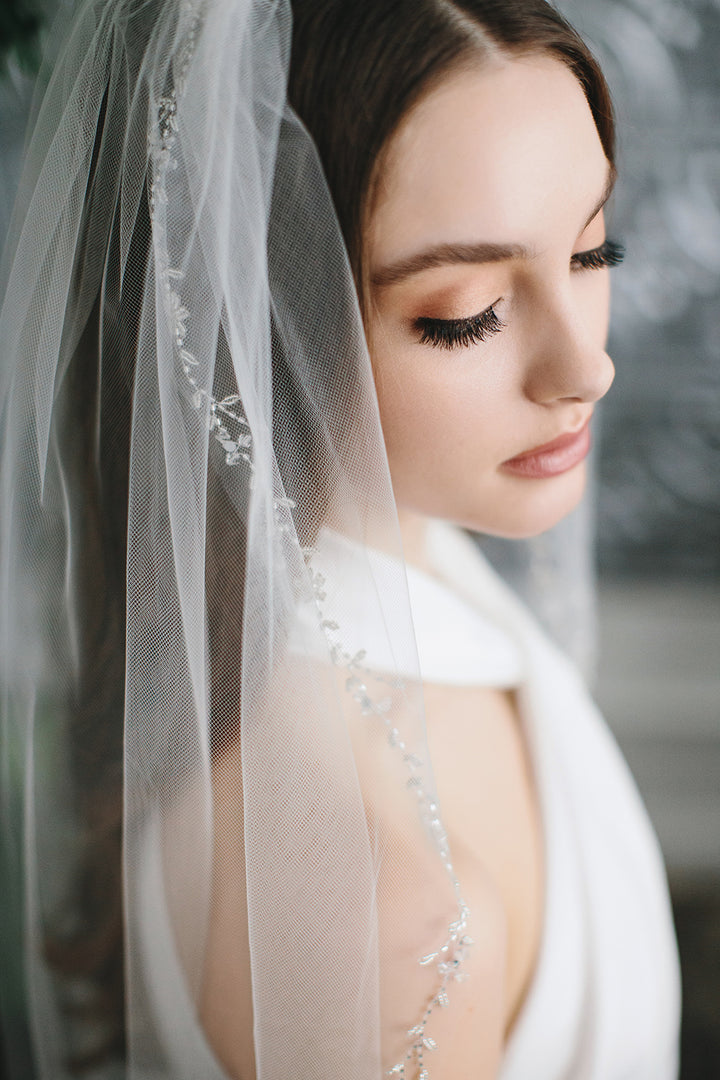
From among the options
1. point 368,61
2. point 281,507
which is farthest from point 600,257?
point 281,507

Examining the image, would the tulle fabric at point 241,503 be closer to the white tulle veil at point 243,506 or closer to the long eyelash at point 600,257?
the white tulle veil at point 243,506

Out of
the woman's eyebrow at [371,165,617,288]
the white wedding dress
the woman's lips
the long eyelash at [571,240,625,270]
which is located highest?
the long eyelash at [571,240,625,270]

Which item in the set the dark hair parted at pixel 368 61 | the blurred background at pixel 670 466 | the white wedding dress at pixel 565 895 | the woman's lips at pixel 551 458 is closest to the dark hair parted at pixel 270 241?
the dark hair parted at pixel 368 61

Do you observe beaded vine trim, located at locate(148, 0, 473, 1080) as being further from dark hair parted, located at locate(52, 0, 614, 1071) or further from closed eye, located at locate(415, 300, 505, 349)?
closed eye, located at locate(415, 300, 505, 349)

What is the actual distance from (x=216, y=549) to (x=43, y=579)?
0.75 feet

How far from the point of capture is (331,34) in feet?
2.00

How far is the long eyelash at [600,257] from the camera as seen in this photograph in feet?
2.32

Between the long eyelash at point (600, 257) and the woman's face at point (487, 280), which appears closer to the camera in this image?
the woman's face at point (487, 280)

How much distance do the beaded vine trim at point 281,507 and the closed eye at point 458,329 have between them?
0.55 ft

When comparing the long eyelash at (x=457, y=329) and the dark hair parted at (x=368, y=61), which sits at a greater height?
the dark hair parted at (x=368, y=61)

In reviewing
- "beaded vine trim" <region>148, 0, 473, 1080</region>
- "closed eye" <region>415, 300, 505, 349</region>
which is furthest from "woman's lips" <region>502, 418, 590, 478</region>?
"beaded vine trim" <region>148, 0, 473, 1080</region>

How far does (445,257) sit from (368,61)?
6.6 inches

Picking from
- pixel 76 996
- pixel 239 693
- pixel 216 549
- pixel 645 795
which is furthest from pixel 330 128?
pixel 645 795

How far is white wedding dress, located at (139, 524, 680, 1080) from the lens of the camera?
2.52 feet
